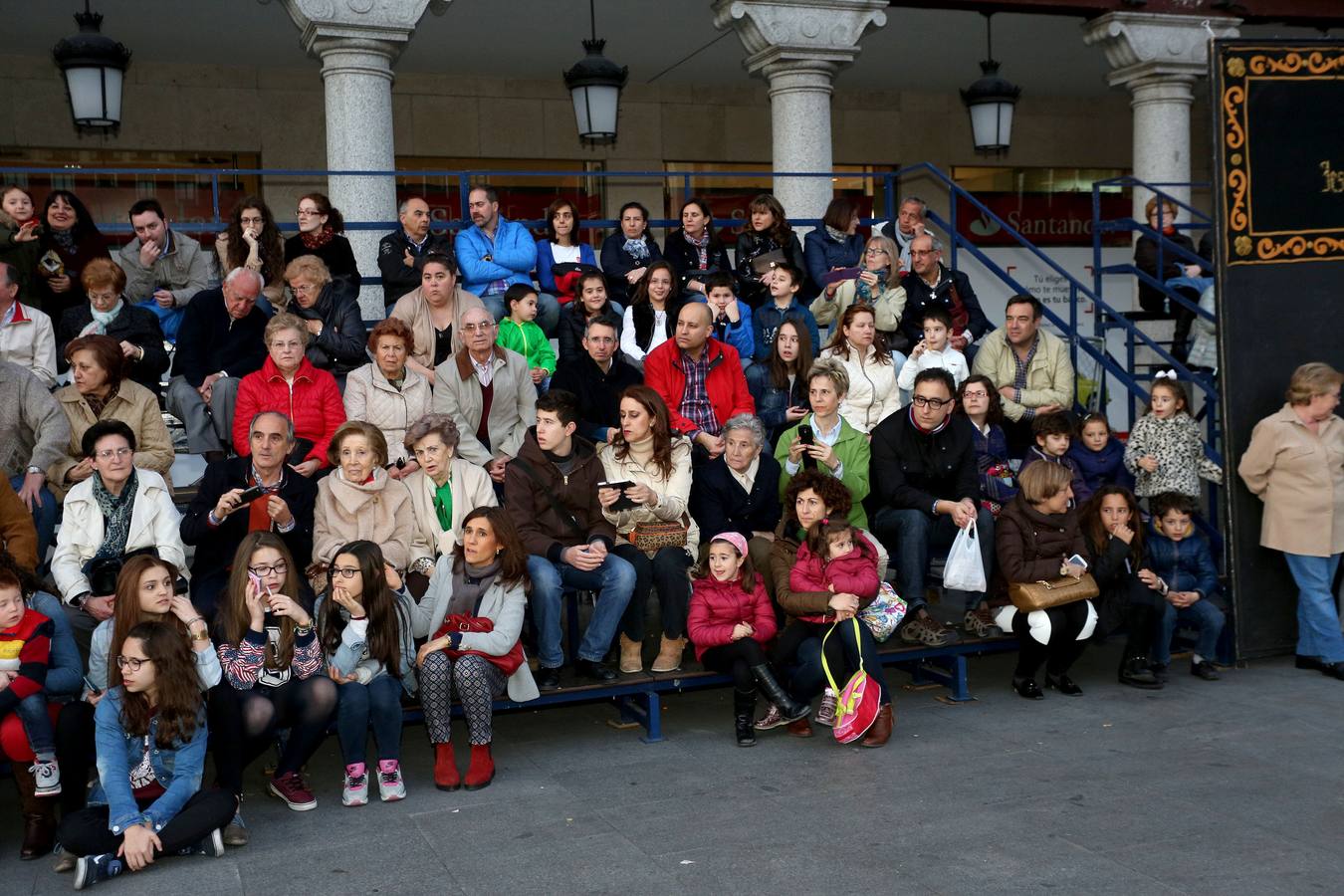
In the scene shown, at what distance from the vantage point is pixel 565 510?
7.27 meters

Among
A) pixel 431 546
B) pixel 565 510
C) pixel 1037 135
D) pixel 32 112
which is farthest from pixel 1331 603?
pixel 32 112

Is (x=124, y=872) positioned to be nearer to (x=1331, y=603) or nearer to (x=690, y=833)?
(x=690, y=833)

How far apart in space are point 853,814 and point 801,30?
25.2 feet

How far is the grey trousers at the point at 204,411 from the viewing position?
7891mm

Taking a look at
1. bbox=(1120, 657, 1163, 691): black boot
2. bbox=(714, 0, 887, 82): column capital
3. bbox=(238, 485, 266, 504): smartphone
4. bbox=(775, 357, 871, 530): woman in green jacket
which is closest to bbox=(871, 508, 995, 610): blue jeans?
bbox=(775, 357, 871, 530): woman in green jacket

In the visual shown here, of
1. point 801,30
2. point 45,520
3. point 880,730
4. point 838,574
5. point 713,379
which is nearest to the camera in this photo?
point 880,730

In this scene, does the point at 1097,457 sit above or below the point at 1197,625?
above

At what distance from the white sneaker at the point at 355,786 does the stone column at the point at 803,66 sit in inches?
272

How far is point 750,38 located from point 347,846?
821 centimetres

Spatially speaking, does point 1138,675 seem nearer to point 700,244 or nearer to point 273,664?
point 700,244

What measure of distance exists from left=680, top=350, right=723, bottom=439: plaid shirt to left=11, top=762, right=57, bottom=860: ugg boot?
13.9 feet

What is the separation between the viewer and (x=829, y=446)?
26.0 feet

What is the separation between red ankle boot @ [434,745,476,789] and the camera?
6.23m

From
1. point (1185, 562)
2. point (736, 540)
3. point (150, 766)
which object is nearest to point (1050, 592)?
point (1185, 562)
